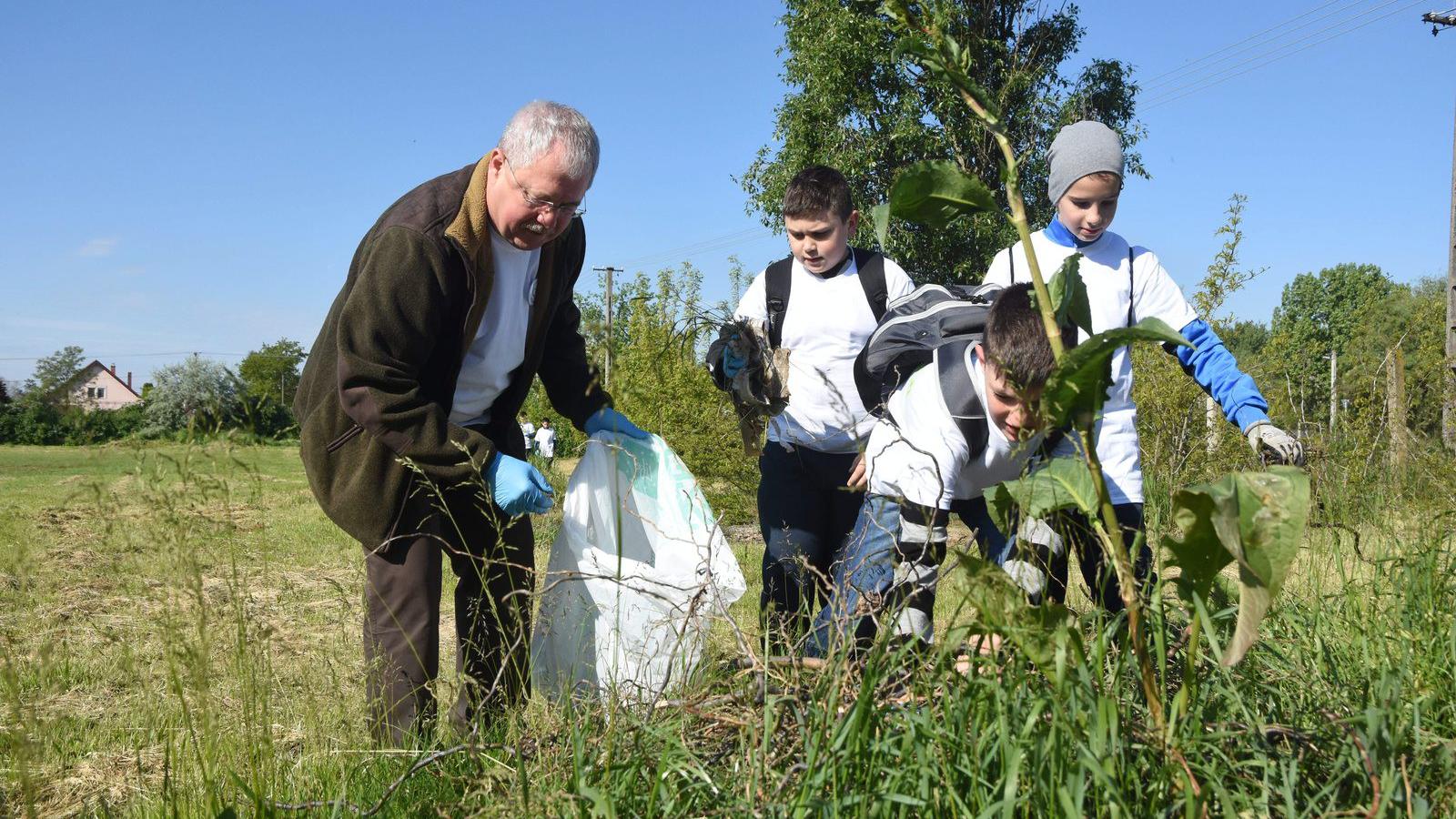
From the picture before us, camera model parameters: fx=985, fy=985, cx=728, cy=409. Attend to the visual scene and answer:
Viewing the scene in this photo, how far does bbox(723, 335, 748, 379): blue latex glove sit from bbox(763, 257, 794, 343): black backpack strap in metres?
0.13

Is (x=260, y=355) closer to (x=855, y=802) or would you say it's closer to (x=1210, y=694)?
(x=855, y=802)

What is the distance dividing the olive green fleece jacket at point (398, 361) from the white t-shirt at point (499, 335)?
81 millimetres

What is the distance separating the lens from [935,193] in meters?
1.53

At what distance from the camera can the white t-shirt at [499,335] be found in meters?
2.59

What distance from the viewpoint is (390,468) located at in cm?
242

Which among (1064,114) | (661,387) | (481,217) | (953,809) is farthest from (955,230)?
(953,809)

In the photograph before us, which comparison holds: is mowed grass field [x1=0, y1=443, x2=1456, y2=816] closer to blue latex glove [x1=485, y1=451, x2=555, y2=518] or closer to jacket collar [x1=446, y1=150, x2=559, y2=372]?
blue latex glove [x1=485, y1=451, x2=555, y2=518]

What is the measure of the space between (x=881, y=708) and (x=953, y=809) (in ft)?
0.75

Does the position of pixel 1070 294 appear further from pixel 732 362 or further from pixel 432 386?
pixel 732 362

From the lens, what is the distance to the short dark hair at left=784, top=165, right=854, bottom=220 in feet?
10.5

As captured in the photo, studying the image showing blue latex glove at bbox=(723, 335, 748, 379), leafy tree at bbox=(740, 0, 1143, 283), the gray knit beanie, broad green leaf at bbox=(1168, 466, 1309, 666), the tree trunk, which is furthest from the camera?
leafy tree at bbox=(740, 0, 1143, 283)

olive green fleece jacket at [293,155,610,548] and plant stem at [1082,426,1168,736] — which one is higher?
olive green fleece jacket at [293,155,610,548]

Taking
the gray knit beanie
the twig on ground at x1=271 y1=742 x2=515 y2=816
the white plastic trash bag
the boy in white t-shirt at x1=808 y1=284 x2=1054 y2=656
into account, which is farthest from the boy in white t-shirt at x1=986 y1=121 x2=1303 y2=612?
the twig on ground at x1=271 y1=742 x2=515 y2=816

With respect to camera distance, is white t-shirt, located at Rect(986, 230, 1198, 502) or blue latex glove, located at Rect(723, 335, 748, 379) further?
blue latex glove, located at Rect(723, 335, 748, 379)
